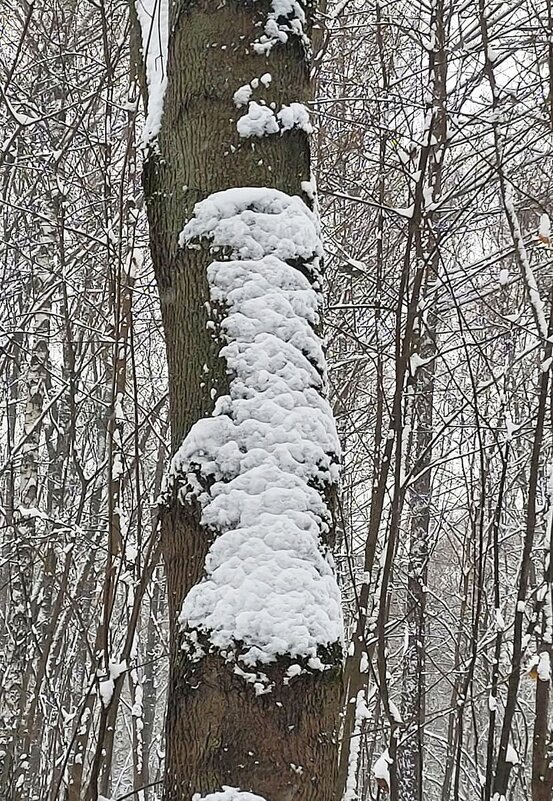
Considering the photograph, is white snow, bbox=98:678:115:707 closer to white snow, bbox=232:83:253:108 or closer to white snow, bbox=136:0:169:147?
white snow, bbox=136:0:169:147

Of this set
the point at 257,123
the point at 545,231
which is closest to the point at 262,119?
the point at 257,123

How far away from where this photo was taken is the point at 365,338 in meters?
4.41

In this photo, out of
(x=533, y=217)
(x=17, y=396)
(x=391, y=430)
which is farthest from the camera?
(x=17, y=396)

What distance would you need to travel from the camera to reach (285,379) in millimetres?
1358

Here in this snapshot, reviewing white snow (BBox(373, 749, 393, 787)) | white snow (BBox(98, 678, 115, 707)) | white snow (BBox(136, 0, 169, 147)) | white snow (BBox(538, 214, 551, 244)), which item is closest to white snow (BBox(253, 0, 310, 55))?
white snow (BBox(136, 0, 169, 147))

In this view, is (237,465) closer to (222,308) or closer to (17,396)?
(222,308)

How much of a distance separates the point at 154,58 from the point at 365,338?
2.79m

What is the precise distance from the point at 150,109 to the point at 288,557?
977 millimetres

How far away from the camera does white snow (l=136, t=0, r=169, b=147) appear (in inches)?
62.5

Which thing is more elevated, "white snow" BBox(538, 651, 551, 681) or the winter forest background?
the winter forest background

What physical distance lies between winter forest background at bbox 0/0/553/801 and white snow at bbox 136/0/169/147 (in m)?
0.03

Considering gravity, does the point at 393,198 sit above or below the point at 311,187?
above

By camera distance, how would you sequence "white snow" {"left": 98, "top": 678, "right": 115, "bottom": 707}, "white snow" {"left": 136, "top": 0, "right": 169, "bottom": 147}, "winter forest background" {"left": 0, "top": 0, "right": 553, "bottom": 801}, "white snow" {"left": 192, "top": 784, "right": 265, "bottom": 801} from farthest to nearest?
"winter forest background" {"left": 0, "top": 0, "right": 553, "bottom": 801}, "white snow" {"left": 98, "top": 678, "right": 115, "bottom": 707}, "white snow" {"left": 136, "top": 0, "right": 169, "bottom": 147}, "white snow" {"left": 192, "top": 784, "right": 265, "bottom": 801}

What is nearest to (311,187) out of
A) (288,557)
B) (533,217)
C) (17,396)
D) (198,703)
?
(288,557)
